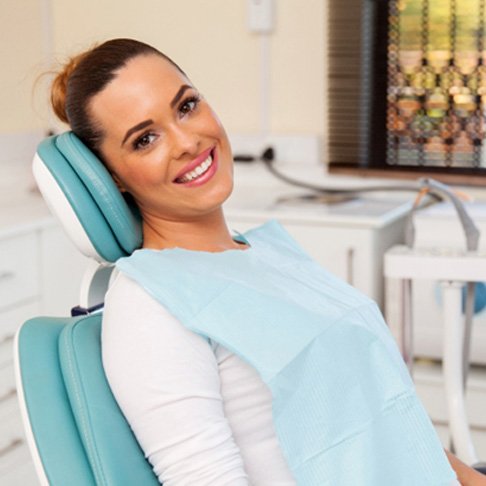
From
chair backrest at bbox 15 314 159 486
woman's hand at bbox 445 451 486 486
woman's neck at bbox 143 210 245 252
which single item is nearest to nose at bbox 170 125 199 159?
woman's neck at bbox 143 210 245 252

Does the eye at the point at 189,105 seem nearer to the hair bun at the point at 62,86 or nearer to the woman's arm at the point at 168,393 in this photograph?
the hair bun at the point at 62,86

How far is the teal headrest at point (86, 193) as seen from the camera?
1229 mm

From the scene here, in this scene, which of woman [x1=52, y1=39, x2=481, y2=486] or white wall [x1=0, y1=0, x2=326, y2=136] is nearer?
woman [x1=52, y1=39, x2=481, y2=486]

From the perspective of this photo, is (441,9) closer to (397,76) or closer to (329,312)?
(397,76)

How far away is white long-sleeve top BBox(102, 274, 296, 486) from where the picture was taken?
109 cm

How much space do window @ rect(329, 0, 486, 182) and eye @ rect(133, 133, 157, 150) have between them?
2075 millimetres

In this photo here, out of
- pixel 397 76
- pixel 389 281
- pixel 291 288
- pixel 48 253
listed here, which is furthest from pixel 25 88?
pixel 291 288

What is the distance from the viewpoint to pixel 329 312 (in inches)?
50.4

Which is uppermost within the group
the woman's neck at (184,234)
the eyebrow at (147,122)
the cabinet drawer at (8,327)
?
the eyebrow at (147,122)

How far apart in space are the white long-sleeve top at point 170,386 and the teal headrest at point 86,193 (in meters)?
0.09

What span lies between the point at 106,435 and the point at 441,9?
7.80ft

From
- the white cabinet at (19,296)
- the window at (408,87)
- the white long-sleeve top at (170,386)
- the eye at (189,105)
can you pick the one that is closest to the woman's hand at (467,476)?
the white long-sleeve top at (170,386)

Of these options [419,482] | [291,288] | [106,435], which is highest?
[291,288]

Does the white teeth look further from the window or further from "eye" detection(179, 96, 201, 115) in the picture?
the window
